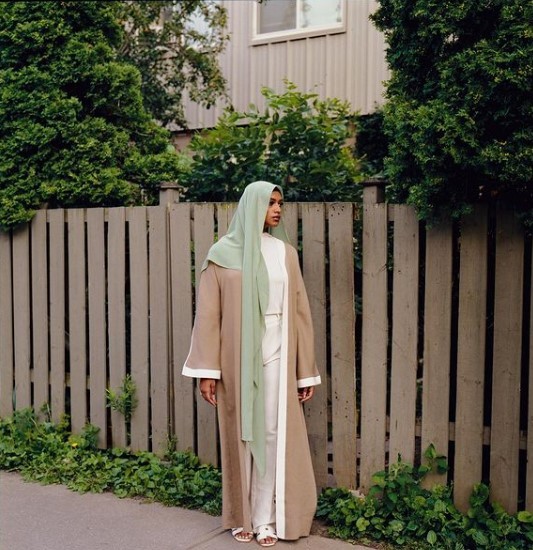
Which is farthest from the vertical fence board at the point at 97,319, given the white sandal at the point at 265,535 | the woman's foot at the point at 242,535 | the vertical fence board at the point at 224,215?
the white sandal at the point at 265,535

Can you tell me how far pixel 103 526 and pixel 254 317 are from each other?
5.54ft

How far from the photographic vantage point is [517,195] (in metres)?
4.05

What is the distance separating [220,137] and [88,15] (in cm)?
153

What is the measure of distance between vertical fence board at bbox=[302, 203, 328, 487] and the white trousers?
0.47m

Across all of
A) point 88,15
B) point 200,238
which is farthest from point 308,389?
point 88,15

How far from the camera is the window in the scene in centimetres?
971

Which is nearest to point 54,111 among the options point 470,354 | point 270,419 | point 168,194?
point 168,194

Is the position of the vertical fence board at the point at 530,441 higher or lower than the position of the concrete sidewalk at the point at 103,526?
higher

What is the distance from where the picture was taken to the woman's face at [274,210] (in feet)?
14.7

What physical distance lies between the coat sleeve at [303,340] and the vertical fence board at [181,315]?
1161 millimetres

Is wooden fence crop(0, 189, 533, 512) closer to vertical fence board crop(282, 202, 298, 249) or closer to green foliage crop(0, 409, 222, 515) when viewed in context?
vertical fence board crop(282, 202, 298, 249)

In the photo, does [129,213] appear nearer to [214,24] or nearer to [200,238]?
[200,238]

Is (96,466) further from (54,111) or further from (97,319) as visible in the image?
(54,111)

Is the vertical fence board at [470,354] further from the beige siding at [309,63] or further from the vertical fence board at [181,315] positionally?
the beige siding at [309,63]
